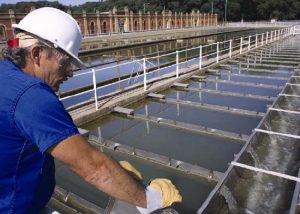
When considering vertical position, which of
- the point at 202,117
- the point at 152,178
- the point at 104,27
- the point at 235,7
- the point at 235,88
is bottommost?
the point at 152,178

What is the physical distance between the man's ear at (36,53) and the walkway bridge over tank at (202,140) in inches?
38.7

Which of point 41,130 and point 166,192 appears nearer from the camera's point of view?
point 41,130

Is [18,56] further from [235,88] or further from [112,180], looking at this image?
[235,88]

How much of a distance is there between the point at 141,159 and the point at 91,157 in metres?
3.72

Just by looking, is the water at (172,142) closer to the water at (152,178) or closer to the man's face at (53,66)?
the water at (152,178)

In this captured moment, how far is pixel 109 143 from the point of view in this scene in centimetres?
554

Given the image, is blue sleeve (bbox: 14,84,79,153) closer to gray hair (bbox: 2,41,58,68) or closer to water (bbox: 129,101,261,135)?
gray hair (bbox: 2,41,58,68)

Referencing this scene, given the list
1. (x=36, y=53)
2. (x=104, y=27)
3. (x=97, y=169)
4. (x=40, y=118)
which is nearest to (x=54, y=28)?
(x=36, y=53)

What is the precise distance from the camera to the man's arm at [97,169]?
1340mm

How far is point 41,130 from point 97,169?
1.08 ft

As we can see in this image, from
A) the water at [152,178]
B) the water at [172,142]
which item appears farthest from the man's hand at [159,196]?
the water at [172,142]

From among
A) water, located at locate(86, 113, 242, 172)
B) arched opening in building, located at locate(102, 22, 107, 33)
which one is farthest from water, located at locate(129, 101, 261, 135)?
arched opening in building, located at locate(102, 22, 107, 33)

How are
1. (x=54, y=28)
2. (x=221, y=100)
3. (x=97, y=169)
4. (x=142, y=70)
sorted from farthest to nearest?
(x=142, y=70) < (x=221, y=100) < (x=54, y=28) < (x=97, y=169)

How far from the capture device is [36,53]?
1523mm
